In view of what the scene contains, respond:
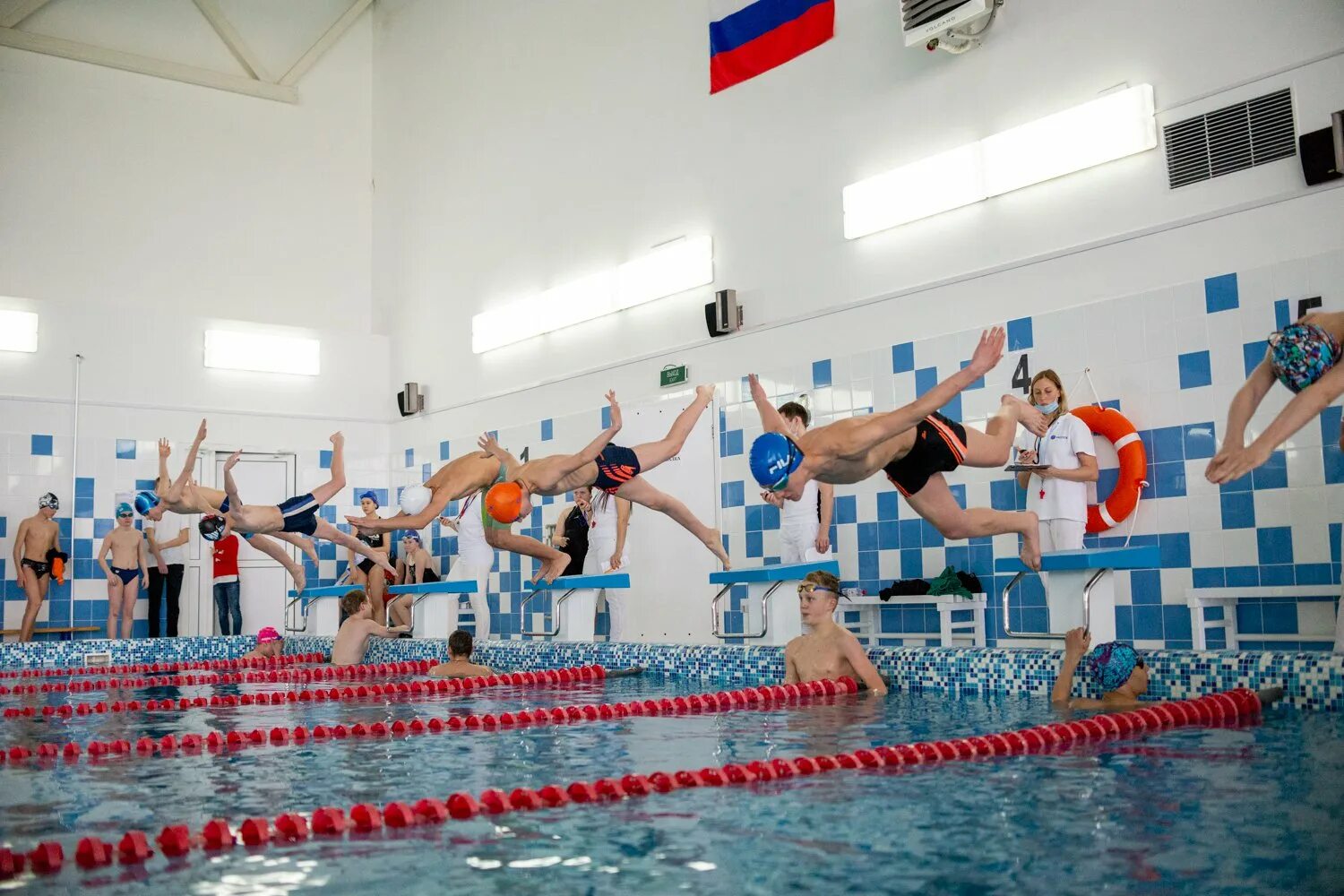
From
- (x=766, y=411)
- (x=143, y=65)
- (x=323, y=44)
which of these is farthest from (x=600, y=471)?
(x=323, y=44)

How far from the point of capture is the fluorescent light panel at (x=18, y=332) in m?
15.6

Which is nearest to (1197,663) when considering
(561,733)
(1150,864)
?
(561,733)

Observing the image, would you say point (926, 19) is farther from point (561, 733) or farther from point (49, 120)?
point (49, 120)

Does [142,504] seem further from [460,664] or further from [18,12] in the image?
[18,12]

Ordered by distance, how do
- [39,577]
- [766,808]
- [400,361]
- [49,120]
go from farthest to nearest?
[400,361] → [49,120] → [39,577] → [766,808]

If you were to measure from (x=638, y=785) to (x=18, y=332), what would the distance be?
46.8ft

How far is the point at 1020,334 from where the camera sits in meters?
9.71

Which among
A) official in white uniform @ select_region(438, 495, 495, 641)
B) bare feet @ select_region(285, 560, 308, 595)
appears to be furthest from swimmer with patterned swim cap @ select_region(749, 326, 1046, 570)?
bare feet @ select_region(285, 560, 308, 595)

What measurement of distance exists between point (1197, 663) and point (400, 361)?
13.9m

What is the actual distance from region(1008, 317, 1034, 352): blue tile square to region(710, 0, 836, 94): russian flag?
11.5 feet

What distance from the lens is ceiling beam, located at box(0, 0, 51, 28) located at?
16.3 m

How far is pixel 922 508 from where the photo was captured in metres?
7.40

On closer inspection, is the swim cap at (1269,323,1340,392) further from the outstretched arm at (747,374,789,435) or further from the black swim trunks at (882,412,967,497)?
the outstretched arm at (747,374,789,435)

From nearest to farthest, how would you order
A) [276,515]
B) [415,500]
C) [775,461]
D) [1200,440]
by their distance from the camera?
[775,461] → [1200,440] → [415,500] → [276,515]
